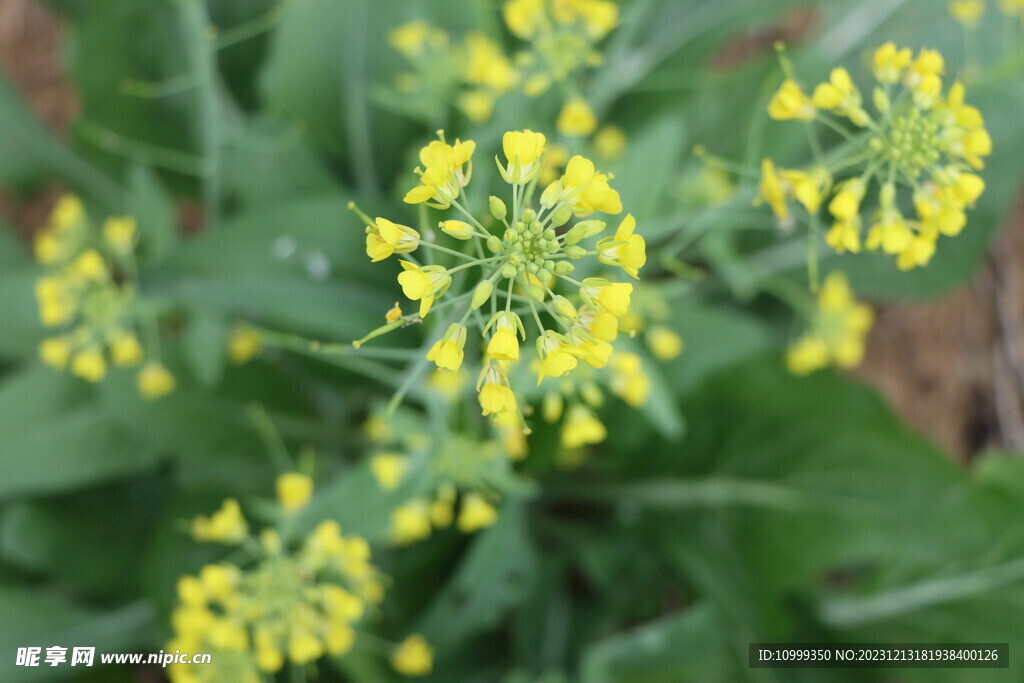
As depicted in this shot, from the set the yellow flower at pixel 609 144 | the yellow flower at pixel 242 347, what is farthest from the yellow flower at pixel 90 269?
the yellow flower at pixel 609 144

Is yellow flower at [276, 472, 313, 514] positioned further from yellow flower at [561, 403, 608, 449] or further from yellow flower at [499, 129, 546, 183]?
yellow flower at [499, 129, 546, 183]

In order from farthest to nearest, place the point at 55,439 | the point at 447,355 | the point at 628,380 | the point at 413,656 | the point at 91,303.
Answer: the point at 55,439
the point at 413,656
the point at 91,303
the point at 628,380
the point at 447,355

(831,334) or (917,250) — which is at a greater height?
(831,334)

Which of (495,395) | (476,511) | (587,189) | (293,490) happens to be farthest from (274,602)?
(587,189)

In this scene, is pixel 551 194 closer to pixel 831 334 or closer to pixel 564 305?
pixel 564 305

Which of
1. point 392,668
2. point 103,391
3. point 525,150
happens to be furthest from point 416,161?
point 392,668

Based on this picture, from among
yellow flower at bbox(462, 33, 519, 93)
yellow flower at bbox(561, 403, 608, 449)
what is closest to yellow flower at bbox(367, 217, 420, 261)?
yellow flower at bbox(561, 403, 608, 449)

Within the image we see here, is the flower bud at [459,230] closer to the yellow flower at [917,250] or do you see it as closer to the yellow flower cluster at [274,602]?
the yellow flower at [917,250]
